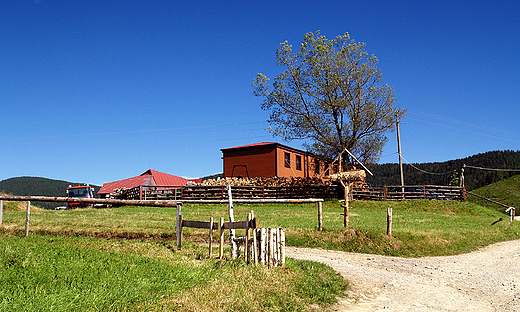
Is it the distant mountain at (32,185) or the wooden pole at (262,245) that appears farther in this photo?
the distant mountain at (32,185)

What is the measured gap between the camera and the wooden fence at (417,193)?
3234cm

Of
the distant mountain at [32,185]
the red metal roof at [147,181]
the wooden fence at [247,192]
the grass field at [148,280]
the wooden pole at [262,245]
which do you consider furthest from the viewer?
the distant mountain at [32,185]

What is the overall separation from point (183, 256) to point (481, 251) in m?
11.7

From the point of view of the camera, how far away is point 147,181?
209 feet

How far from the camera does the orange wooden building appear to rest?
4103 cm

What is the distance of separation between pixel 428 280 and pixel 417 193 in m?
24.1

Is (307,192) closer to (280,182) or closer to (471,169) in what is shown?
(280,182)

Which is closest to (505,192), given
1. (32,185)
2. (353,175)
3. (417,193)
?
(417,193)

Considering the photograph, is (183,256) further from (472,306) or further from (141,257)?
(472,306)

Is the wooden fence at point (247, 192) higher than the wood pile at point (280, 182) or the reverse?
the reverse

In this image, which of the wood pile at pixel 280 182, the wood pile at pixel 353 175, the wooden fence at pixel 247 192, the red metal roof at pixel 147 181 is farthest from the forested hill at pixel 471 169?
the wood pile at pixel 353 175

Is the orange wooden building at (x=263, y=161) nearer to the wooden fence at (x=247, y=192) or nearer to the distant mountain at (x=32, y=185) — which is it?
the wooden fence at (x=247, y=192)

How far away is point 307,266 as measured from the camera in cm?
979

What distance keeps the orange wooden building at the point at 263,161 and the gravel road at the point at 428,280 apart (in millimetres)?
27401
